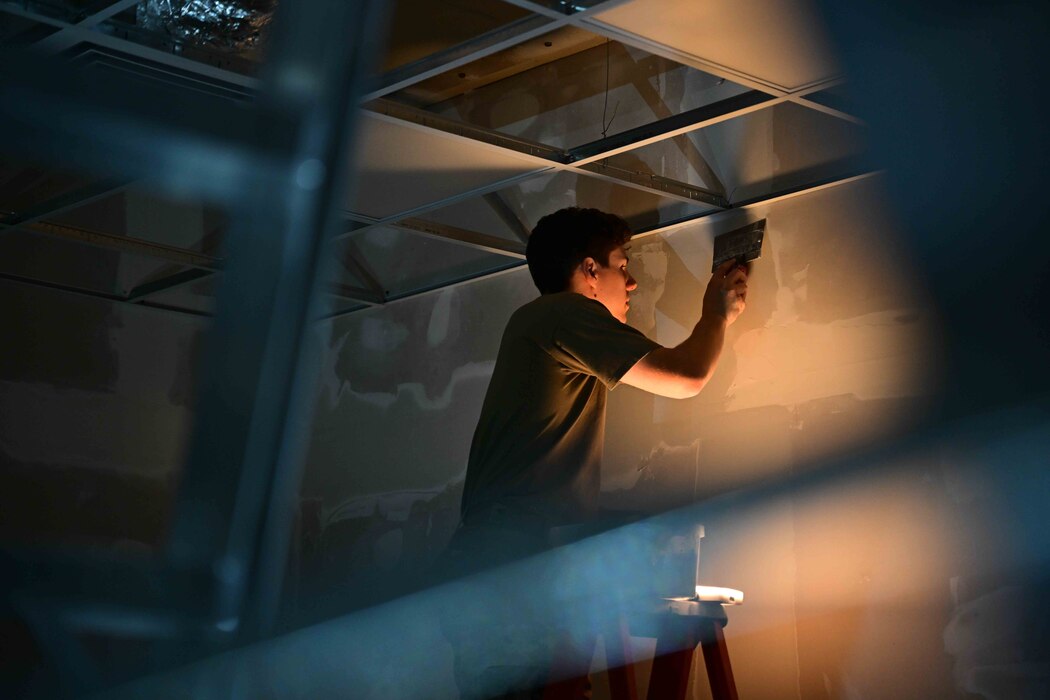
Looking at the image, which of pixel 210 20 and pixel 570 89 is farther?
pixel 570 89

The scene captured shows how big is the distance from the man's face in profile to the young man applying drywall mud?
0.18 metres

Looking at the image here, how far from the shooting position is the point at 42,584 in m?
0.41

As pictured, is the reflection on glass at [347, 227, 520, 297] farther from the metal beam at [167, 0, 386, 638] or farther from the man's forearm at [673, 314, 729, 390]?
the metal beam at [167, 0, 386, 638]

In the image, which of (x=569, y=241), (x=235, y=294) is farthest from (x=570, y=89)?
(x=235, y=294)

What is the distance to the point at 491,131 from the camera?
117 inches

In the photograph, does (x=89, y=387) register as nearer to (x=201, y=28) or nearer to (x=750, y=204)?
(x=201, y=28)

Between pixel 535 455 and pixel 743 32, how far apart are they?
1057mm

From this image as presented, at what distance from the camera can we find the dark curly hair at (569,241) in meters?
2.87

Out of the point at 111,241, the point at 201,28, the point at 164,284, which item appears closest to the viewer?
the point at 201,28

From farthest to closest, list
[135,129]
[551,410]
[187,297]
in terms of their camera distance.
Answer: [187,297], [551,410], [135,129]

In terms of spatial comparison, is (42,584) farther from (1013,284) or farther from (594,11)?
(1013,284)

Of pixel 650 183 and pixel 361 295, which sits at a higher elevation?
pixel 650 183

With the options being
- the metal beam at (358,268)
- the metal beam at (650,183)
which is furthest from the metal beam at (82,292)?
the metal beam at (650,183)

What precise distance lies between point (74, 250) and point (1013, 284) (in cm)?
403
